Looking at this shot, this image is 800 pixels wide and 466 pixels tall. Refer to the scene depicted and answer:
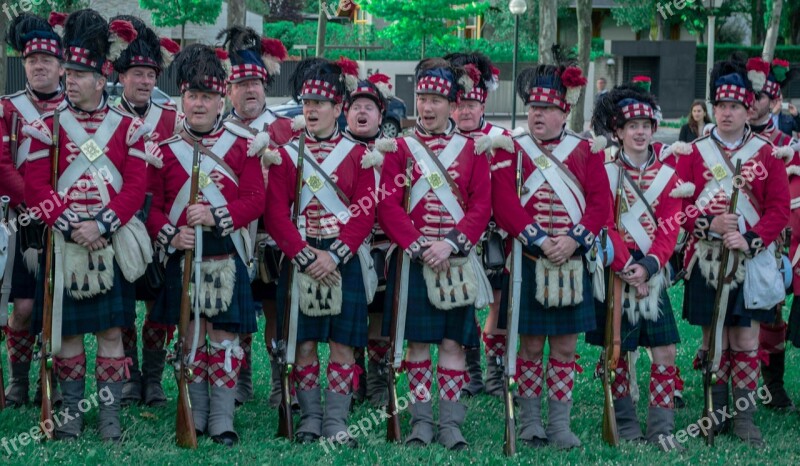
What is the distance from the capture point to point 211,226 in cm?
580

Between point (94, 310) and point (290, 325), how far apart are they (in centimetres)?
103

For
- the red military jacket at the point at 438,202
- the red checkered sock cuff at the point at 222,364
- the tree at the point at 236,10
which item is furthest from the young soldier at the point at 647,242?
the tree at the point at 236,10

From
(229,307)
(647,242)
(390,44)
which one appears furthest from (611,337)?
(390,44)

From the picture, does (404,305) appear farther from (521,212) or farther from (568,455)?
(568,455)

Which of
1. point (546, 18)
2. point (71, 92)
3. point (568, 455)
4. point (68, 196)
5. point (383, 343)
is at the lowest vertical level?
point (568, 455)

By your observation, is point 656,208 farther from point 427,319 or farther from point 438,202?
point 427,319

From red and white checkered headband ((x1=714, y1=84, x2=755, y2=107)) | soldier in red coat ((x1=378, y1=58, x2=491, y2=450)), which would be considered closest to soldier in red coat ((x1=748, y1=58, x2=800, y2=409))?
red and white checkered headband ((x1=714, y1=84, x2=755, y2=107))

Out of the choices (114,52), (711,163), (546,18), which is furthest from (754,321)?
(546,18)

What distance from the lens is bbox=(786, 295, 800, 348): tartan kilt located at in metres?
6.79

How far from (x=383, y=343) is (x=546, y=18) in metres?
→ 16.4

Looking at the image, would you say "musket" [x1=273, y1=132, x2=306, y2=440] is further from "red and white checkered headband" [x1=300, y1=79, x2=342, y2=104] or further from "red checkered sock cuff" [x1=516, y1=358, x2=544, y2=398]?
"red checkered sock cuff" [x1=516, y1=358, x2=544, y2=398]

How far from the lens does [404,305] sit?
19.2 feet

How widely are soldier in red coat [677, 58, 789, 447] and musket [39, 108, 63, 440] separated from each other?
351 centimetres

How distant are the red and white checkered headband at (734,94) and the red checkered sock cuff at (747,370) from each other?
4.89 ft
